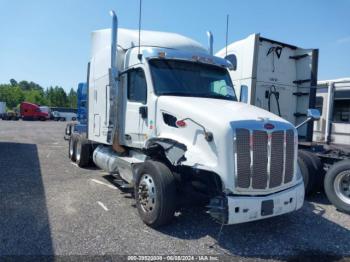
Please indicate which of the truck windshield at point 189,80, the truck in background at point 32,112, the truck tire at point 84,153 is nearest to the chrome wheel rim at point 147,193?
the truck windshield at point 189,80

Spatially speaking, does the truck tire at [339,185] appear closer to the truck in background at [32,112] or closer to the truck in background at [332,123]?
the truck in background at [332,123]

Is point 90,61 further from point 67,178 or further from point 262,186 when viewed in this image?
point 262,186

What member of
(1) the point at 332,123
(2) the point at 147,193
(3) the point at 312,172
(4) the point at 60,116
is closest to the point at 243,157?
(2) the point at 147,193

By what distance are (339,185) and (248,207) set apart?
9.37 ft

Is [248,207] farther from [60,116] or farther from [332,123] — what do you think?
[60,116]

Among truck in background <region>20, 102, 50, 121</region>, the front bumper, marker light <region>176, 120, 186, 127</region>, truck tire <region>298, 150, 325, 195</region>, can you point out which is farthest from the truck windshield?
truck in background <region>20, 102, 50, 121</region>

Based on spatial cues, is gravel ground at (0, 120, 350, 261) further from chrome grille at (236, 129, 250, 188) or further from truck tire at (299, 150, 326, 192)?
chrome grille at (236, 129, 250, 188)

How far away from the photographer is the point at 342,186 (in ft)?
20.6

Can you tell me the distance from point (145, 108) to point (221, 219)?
2615 mm

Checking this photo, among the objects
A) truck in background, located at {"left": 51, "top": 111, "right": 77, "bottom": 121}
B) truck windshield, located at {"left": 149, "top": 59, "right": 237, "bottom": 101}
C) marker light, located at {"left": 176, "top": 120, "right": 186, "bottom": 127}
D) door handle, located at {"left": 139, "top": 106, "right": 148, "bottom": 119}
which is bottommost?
truck in background, located at {"left": 51, "top": 111, "right": 77, "bottom": 121}

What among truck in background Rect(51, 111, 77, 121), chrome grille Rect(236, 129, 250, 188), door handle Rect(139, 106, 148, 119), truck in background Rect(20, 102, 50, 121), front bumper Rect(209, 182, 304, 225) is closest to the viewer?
front bumper Rect(209, 182, 304, 225)

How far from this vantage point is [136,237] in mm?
4836

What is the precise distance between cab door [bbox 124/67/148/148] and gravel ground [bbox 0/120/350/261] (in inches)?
52.2

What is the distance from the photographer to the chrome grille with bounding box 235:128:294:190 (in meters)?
4.54
